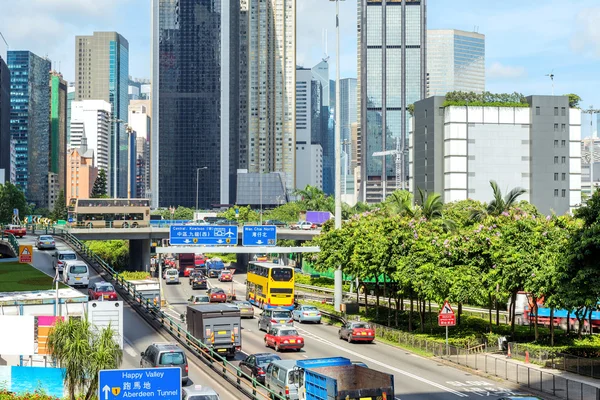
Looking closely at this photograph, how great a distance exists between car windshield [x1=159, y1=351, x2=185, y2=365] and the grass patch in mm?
23200

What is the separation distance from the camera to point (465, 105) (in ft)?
458

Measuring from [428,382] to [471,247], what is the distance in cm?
1458

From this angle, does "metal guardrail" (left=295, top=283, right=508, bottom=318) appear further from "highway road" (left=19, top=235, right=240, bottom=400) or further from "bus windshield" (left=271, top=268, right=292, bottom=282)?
"highway road" (left=19, top=235, right=240, bottom=400)

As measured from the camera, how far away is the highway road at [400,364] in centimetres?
3728

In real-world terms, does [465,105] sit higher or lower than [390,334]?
higher

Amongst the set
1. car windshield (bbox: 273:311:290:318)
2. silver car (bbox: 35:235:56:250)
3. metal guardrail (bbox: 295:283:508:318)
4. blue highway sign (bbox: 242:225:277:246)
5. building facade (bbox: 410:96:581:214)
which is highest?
building facade (bbox: 410:96:581:214)

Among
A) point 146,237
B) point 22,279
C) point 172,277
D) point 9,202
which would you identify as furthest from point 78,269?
point 9,202

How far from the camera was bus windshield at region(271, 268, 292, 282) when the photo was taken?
67625 mm

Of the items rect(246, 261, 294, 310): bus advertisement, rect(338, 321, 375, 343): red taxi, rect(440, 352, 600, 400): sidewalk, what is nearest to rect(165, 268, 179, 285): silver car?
rect(246, 261, 294, 310): bus advertisement

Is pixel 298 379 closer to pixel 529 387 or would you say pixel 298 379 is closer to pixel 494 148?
pixel 529 387

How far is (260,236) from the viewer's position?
3177 inches

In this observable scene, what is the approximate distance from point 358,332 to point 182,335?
12.5m

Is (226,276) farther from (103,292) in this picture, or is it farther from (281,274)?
(103,292)

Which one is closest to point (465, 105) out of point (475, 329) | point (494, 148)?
point (494, 148)
